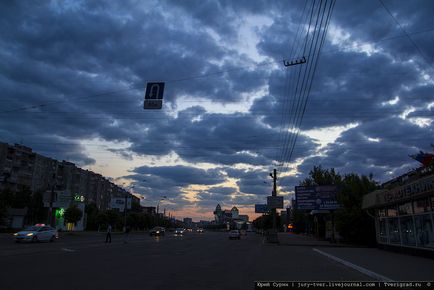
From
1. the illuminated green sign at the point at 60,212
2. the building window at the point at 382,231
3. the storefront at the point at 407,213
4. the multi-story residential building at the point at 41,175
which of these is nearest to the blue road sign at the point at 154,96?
the storefront at the point at 407,213

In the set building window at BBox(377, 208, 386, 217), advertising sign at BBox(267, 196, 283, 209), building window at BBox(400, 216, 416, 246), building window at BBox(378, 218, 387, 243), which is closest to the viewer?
building window at BBox(400, 216, 416, 246)

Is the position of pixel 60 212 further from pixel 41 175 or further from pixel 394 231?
pixel 394 231

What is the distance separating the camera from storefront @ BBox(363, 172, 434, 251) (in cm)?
2181

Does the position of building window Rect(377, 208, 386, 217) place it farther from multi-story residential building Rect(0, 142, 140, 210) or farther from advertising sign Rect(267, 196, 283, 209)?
multi-story residential building Rect(0, 142, 140, 210)

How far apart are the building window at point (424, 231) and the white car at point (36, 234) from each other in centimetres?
2873

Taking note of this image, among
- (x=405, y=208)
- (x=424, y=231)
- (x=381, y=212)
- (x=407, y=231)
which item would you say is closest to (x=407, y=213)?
(x=405, y=208)

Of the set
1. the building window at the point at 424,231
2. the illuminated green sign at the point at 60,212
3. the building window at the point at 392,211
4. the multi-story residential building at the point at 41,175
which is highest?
the multi-story residential building at the point at 41,175

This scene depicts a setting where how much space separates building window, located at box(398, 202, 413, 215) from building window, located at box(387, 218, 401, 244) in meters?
1.23

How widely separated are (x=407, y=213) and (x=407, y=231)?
3.80 feet

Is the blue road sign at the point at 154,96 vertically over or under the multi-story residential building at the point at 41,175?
→ under

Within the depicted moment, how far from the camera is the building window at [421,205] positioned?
22.5m

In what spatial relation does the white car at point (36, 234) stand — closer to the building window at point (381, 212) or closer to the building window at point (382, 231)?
the building window at point (382, 231)

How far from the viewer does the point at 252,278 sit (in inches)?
492

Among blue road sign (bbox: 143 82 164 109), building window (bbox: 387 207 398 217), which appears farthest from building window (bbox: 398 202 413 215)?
blue road sign (bbox: 143 82 164 109)
